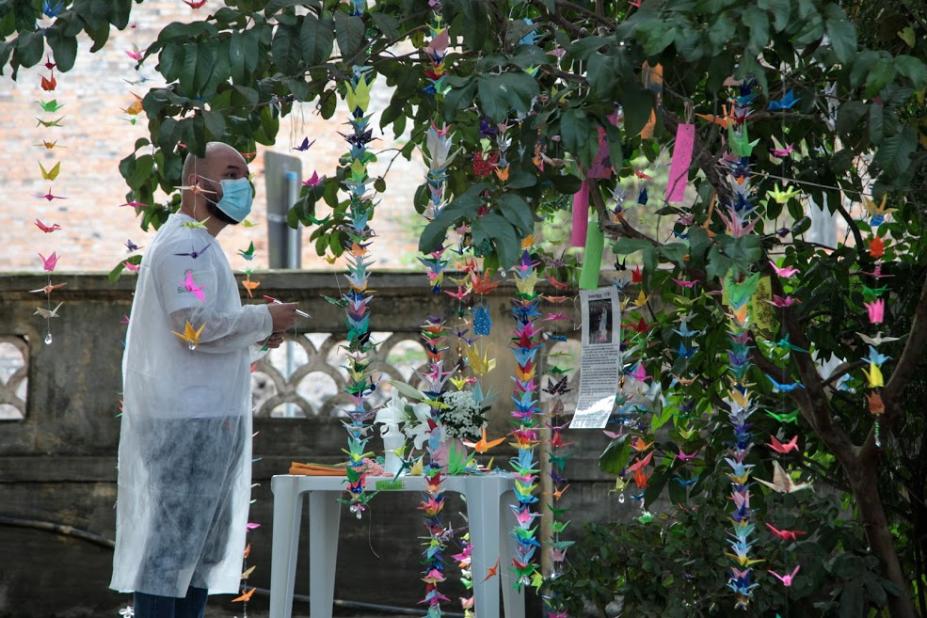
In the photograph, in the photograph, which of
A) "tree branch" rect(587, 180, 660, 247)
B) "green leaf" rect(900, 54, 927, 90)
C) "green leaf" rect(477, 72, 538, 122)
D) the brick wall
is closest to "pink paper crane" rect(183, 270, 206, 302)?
"tree branch" rect(587, 180, 660, 247)

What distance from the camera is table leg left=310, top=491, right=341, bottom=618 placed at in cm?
477

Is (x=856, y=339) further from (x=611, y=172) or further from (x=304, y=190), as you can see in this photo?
(x=304, y=190)

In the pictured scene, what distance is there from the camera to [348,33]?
2.85 m

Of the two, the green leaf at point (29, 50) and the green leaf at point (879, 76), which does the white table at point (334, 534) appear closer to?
the green leaf at point (29, 50)

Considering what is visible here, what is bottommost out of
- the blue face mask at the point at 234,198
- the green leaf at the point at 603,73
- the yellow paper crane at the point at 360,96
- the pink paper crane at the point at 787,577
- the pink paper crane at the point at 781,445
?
the pink paper crane at the point at 787,577

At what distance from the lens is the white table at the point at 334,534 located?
4309 mm

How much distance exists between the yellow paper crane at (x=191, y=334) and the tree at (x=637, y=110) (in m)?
0.39

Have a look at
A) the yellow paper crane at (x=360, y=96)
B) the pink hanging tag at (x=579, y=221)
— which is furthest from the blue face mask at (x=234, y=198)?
the pink hanging tag at (x=579, y=221)

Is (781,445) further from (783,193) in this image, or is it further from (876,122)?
(876,122)

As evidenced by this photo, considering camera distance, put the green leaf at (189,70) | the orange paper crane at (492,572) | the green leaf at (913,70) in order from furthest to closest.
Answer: the orange paper crane at (492,572)
the green leaf at (189,70)
the green leaf at (913,70)

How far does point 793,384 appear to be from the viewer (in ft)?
11.5

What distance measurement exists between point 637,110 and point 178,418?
1784 mm

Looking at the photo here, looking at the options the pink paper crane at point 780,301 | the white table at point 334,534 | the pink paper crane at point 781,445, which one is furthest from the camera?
the white table at point 334,534

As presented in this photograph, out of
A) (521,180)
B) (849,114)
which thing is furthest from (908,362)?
(521,180)
